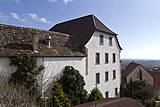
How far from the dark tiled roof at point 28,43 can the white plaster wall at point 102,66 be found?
6.84ft

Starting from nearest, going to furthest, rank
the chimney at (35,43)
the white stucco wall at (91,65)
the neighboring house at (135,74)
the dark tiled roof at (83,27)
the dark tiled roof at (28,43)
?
the dark tiled roof at (28,43)
the chimney at (35,43)
the white stucco wall at (91,65)
the dark tiled roof at (83,27)
the neighboring house at (135,74)

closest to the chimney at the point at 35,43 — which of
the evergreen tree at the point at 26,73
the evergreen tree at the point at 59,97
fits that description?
the evergreen tree at the point at 26,73

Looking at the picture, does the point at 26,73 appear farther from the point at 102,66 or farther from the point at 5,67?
the point at 102,66

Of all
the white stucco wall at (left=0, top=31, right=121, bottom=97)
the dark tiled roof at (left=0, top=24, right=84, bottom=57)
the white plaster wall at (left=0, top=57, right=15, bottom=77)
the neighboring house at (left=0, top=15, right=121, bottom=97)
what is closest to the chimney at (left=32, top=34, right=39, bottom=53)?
the neighboring house at (left=0, top=15, right=121, bottom=97)

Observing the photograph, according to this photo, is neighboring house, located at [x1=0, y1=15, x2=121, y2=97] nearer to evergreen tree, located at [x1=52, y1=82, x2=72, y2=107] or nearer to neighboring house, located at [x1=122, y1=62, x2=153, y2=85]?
evergreen tree, located at [x1=52, y1=82, x2=72, y2=107]

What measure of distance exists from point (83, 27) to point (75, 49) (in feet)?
15.8

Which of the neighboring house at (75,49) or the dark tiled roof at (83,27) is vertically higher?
the dark tiled roof at (83,27)

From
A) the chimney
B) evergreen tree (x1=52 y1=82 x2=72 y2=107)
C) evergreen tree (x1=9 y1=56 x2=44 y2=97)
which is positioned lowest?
evergreen tree (x1=52 y1=82 x2=72 y2=107)

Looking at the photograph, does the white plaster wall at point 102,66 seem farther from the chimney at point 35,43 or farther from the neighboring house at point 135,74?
the neighboring house at point 135,74

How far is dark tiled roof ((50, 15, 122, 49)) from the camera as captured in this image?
23.3 meters

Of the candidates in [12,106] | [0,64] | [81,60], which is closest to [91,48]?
[81,60]

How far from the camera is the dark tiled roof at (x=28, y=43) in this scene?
15.4m

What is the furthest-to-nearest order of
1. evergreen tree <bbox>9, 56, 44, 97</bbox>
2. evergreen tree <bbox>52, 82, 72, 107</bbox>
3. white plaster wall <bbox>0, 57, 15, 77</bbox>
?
evergreen tree <bbox>52, 82, 72, 107</bbox> → evergreen tree <bbox>9, 56, 44, 97</bbox> → white plaster wall <bbox>0, 57, 15, 77</bbox>

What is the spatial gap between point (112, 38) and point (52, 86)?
13240 millimetres
